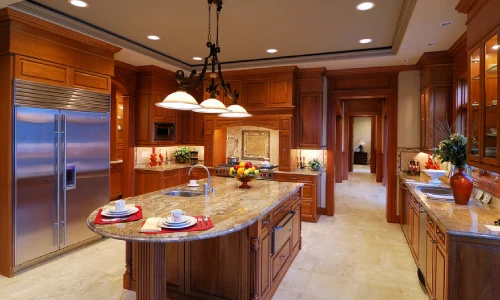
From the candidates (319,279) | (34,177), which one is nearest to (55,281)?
(34,177)

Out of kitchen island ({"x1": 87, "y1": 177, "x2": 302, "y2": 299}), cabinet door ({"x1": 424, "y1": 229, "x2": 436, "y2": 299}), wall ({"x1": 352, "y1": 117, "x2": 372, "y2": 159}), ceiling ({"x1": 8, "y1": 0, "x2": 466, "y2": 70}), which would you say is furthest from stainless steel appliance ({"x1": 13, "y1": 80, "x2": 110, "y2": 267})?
wall ({"x1": 352, "y1": 117, "x2": 372, "y2": 159})

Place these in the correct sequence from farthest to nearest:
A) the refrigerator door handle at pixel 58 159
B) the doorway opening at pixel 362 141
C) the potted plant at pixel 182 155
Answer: the doorway opening at pixel 362 141 → the potted plant at pixel 182 155 → the refrigerator door handle at pixel 58 159

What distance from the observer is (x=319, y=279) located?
10.3ft

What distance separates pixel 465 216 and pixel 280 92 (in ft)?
12.0

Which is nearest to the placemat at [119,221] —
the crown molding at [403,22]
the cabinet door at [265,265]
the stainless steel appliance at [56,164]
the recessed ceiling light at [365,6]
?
the cabinet door at [265,265]

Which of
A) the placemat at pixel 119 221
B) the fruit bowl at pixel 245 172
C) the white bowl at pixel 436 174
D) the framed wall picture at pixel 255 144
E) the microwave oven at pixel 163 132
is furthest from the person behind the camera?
the framed wall picture at pixel 255 144

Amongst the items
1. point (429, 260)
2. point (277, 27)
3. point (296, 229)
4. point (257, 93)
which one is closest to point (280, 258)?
point (296, 229)

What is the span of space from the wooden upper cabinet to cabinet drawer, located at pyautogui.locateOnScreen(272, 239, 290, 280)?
2987mm

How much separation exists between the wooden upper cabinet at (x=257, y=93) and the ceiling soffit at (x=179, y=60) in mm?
332

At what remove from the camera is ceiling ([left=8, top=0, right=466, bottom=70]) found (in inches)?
120

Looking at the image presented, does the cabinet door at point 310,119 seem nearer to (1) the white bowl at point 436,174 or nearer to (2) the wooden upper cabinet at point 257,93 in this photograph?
(2) the wooden upper cabinet at point 257,93

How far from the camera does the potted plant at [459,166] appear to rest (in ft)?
8.83

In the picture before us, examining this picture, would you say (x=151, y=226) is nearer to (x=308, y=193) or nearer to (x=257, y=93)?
(x=308, y=193)

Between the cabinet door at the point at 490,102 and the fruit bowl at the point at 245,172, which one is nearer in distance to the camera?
the cabinet door at the point at 490,102
